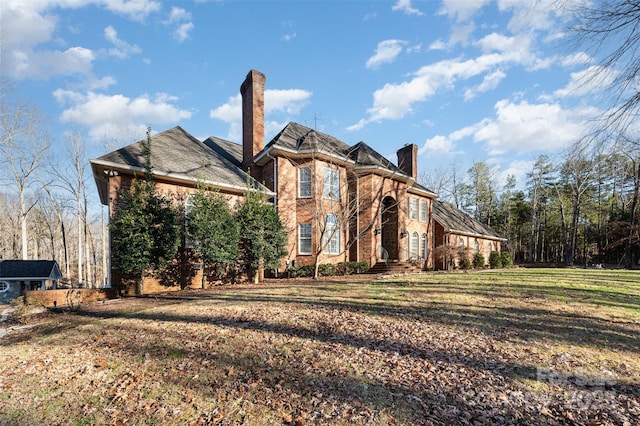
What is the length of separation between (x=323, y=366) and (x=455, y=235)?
25739mm

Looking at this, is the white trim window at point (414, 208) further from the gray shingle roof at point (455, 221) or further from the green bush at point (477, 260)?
the green bush at point (477, 260)

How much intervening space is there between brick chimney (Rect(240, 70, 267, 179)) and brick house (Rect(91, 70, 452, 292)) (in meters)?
0.05

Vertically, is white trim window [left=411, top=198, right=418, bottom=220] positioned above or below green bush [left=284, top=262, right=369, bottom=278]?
above

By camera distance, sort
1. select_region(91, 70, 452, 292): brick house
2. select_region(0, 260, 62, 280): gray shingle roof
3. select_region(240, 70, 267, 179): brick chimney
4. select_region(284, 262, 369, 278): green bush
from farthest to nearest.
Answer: select_region(0, 260, 62, 280): gray shingle roof < select_region(240, 70, 267, 179): brick chimney < select_region(284, 262, 369, 278): green bush < select_region(91, 70, 452, 292): brick house

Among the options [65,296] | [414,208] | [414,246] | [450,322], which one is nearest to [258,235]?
[65,296]

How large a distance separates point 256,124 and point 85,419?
1549 centimetres

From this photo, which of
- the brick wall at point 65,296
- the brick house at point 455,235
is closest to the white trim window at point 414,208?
the brick house at point 455,235

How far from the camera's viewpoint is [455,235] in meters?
27.0

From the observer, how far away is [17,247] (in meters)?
33.3

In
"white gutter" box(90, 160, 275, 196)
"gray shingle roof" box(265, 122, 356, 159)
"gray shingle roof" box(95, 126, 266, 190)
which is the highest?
"gray shingle roof" box(265, 122, 356, 159)

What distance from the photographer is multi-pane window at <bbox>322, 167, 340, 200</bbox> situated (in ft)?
53.8

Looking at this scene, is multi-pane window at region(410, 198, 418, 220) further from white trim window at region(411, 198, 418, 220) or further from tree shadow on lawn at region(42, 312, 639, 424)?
tree shadow on lawn at region(42, 312, 639, 424)

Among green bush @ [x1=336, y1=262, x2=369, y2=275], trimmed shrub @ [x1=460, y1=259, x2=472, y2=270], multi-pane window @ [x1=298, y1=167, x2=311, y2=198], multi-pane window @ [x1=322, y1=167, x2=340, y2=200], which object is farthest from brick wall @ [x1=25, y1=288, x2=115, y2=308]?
trimmed shrub @ [x1=460, y1=259, x2=472, y2=270]

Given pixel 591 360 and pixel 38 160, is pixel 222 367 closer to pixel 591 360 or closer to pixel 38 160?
pixel 591 360
